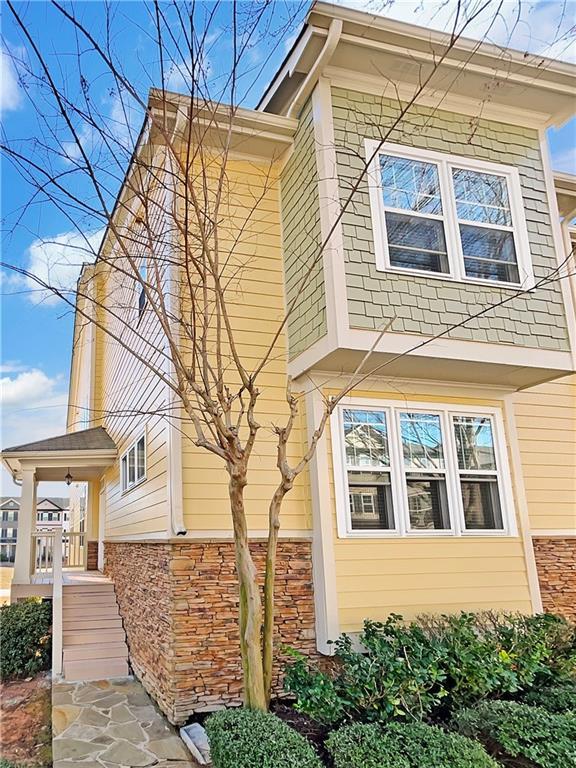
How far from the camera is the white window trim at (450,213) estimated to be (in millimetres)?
6711

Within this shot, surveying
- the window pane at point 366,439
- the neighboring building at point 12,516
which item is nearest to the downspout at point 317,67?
the window pane at point 366,439

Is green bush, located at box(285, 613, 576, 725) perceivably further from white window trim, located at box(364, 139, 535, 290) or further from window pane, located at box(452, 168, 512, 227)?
window pane, located at box(452, 168, 512, 227)

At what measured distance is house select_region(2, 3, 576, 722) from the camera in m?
6.35

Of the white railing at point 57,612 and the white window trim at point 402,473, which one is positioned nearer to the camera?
the white window trim at point 402,473

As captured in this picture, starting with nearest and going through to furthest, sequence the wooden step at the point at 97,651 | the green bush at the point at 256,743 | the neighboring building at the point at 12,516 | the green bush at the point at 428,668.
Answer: the green bush at the point at 256,743
the green bush at the point at 428,668
the wooden step at the point at 97,651
the neighboring building at the point at 12,516

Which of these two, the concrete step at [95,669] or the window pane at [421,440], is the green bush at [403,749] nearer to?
the window pane at [421,440]

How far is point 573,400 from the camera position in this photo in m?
8.91

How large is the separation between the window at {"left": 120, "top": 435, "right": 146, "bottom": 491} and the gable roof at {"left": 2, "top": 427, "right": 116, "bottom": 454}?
0.83 metres

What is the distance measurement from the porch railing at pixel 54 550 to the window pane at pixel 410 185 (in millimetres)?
7092

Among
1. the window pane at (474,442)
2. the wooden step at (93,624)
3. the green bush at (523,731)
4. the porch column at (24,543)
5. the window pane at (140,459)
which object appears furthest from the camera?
the porch column at (24,543)

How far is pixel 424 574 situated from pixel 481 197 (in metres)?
4.70

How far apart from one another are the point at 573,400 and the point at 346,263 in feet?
15.6

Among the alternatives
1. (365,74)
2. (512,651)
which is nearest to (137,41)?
(365,74)

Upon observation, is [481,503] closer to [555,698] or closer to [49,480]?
[555,698]
